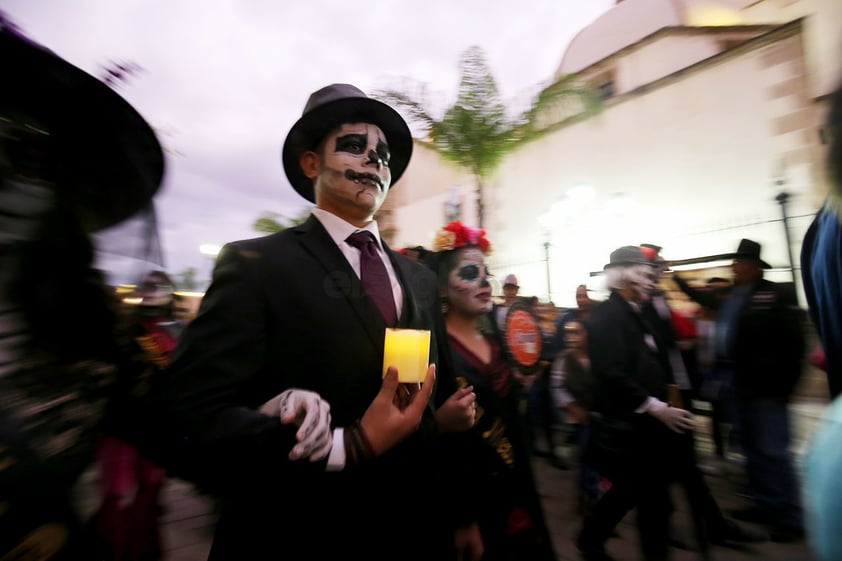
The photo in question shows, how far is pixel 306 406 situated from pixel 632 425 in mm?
2532

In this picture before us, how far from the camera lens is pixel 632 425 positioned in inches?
116

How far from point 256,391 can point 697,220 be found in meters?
11.5

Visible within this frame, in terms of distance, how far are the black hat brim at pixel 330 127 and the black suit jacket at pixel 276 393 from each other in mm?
454

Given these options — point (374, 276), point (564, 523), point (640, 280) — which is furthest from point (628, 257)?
point (374, 276)

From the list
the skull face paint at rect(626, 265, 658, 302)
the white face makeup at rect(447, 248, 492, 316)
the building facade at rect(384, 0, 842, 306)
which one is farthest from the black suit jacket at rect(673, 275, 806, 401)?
the building facade at rect(384, 0, 842, 306)

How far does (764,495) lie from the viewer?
12.2 ft

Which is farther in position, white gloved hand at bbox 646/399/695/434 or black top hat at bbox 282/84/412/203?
white gloved hand at bbox 646/399/695/434

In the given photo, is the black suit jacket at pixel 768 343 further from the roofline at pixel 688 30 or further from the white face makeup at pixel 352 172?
the roofline at pixel 688 30

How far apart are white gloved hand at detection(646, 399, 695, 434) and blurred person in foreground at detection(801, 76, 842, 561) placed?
4.04 ft

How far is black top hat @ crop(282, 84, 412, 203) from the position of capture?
165cm

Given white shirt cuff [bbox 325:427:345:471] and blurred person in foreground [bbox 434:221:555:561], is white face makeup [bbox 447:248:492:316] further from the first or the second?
white shirt cuff [bbox 325:427:345:471]

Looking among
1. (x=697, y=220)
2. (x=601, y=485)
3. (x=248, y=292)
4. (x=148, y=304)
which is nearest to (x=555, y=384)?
(x=601, y=485)

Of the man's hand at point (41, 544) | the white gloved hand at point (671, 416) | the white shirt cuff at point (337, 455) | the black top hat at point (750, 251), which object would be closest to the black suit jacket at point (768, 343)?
the black top hat at point (750, 251)

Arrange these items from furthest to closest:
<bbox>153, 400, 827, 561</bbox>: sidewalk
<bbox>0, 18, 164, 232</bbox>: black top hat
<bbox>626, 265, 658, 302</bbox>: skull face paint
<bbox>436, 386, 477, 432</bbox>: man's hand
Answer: <bbox>626, 265, 658, 302</bbox>: skull face paint → <bbox>153, 400, 827, 561</bbox>: sidewalk → <bbox>436, 386, 477, 432</bbox>: man's hand → <bbox>0, 18, 164, 232</bbox>: black top hat
